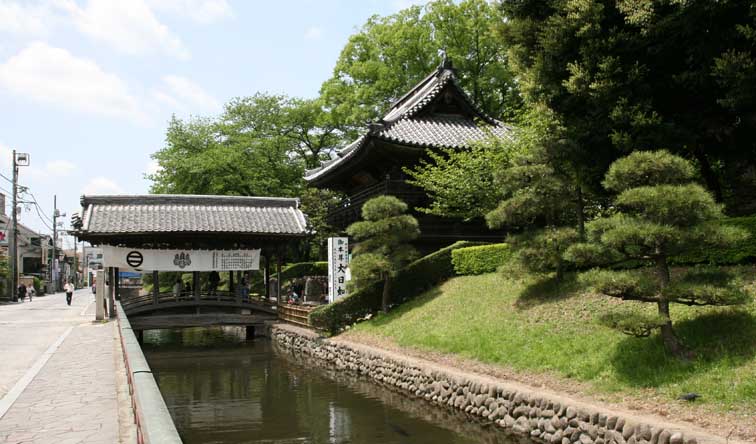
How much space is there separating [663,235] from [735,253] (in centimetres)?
382

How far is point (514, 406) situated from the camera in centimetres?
1095

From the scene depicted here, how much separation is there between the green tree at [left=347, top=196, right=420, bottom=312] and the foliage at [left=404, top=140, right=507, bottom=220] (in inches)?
85.5

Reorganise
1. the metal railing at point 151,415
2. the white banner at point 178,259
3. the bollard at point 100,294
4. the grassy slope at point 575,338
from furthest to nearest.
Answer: the white banner at point 178,259 → the bollard at point 100,294 → the grassy slope at point 575,338 → the metal railing at point 151,415

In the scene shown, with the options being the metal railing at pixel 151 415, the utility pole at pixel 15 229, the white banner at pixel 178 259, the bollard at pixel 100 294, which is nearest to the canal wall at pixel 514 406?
the metal railing at pixel 151 415

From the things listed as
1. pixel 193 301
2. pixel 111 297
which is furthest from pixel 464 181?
pixel 111 297

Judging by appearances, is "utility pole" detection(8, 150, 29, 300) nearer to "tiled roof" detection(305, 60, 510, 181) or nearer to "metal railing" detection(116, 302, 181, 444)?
"tiled roof" detection(305, 60, 510, 181)

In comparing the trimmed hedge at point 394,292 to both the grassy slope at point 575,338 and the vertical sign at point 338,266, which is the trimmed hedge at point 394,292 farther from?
the grassy slope at point 575,338

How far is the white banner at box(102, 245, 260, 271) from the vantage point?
→ 25.3 m

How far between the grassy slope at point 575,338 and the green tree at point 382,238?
1.70 meters

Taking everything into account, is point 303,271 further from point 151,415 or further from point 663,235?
point 151,415

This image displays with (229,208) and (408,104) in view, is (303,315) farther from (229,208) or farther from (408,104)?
(408,104)

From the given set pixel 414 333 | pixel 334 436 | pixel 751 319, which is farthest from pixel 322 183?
pixel 751 319

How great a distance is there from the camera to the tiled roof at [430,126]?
2402 centimetres

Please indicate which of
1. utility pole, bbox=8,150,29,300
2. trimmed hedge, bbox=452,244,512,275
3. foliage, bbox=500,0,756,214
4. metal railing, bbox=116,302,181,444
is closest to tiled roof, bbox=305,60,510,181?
trimmed hedge, bbox=452,244,512,275
